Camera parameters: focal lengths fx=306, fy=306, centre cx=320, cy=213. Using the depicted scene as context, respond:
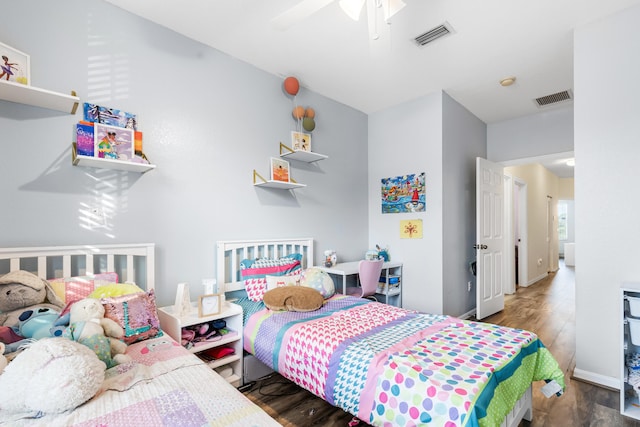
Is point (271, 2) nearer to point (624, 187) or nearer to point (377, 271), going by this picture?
point (377, 271)

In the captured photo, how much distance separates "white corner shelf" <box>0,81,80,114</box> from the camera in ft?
5.24

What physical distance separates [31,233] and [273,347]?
1.58 metres

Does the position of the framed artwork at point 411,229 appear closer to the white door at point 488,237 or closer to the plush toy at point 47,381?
the white door at point 488,237

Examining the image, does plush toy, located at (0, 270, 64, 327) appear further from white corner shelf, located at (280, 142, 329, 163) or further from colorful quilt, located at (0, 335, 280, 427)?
white corner shelf, located at (280, 142, 329, 163)

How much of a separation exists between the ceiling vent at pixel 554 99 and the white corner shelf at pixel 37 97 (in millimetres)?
4447

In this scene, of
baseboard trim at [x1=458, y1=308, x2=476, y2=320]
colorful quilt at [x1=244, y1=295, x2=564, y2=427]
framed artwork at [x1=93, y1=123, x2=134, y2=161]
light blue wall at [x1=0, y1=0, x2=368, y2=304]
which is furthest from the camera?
baseboard trim at [x1=458, y1=308, x2=476, y2=320]

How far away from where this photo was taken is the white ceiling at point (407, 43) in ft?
7.07

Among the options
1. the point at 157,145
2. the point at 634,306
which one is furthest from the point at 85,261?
the point at 634,306

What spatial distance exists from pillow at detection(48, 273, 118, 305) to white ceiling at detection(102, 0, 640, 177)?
5.94ft

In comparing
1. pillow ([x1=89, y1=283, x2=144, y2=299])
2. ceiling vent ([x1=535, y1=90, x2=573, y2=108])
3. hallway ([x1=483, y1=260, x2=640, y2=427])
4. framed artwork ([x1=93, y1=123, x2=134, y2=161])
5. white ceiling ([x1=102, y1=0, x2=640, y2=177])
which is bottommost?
hallway ([x1=483, y1=260, x2=640, y2=427])

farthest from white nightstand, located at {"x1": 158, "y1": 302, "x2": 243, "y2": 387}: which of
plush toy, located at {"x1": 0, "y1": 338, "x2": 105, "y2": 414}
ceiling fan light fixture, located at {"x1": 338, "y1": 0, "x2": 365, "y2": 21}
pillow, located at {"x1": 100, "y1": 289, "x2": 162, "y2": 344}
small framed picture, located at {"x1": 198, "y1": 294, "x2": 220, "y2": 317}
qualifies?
ceiling fan light fixture, located at {"x1": 338, "y1": 0, "x2": 365, "y2": 21}

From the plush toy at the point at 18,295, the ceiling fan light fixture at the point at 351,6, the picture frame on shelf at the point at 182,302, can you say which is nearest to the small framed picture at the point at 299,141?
the ceiling fan light fixture at the point at 351,6

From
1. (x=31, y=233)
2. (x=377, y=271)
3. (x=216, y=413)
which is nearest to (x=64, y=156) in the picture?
(x=31, y=233)

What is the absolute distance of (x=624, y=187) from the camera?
2.21 meters
